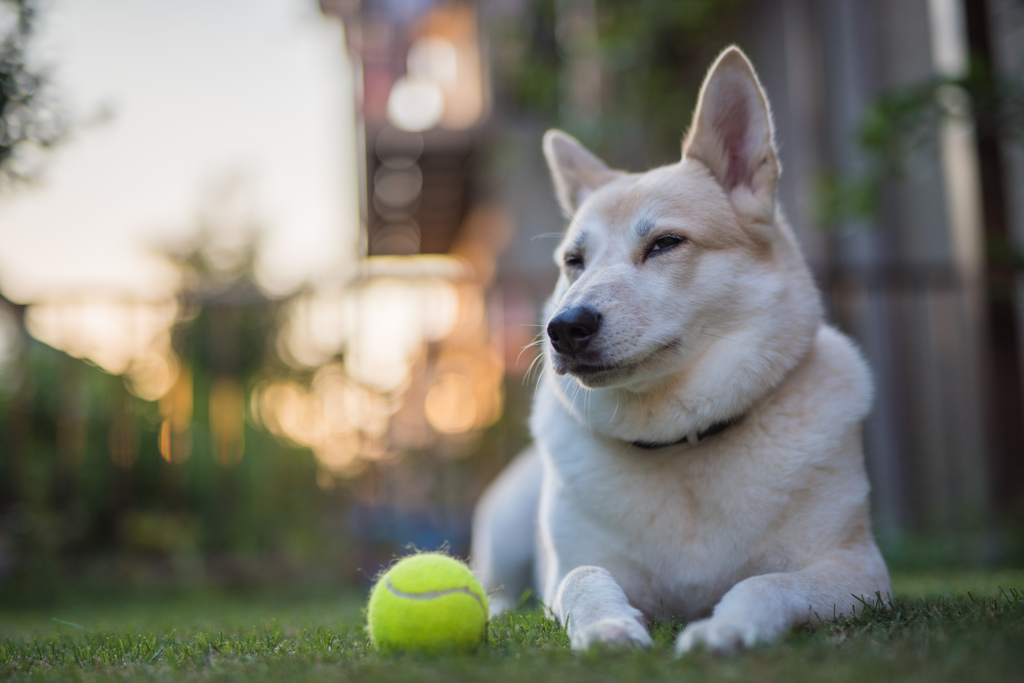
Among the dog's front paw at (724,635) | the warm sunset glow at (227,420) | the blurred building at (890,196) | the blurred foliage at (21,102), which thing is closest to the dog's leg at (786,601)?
the dog's front paw at (724,635)

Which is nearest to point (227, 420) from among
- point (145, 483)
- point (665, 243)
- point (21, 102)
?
point (145, 483)

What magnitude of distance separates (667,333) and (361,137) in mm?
9544

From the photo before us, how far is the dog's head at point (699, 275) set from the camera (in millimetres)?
2088

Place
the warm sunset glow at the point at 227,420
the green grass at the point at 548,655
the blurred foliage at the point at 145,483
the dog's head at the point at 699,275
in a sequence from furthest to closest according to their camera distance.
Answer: the warm sunset glow at the point at 227,420
the blurred foliage at the point at 145,483
the dog's head at the point at 699,275
the green grass at the point at 548,655

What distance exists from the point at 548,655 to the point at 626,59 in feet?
22.1

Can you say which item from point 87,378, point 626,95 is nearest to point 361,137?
point 626,95

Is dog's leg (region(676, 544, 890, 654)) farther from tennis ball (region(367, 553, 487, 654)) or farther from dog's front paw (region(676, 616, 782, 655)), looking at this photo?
tennis ball (region(367, 553, 487, 654))

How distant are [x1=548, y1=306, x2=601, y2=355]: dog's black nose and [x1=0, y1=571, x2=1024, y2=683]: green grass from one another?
28.8 inches

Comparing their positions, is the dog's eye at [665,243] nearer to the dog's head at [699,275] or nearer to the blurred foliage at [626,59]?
the dog's head at [699,275]

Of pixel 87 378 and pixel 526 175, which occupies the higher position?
pixel 526 175

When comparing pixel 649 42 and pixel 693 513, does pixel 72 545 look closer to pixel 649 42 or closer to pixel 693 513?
pixel 693 513

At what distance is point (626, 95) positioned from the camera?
7594mm

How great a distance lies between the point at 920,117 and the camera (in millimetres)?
3602

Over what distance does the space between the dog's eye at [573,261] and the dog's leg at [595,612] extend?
3.44ft
